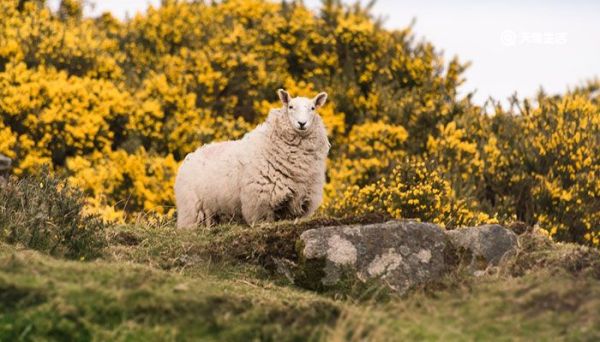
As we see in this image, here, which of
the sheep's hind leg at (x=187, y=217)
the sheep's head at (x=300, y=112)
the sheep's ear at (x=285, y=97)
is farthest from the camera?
the sheep's hind leg at (x=187, y=217)

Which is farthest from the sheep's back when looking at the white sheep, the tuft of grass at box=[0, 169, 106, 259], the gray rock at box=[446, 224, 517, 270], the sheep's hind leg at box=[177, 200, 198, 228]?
the gray rock at box=[446, 224, 517, 270]

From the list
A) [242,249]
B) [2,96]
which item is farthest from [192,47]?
[242,249]

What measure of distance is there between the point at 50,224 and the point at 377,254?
262 centimetres

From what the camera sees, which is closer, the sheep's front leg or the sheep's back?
the sheep's front leg

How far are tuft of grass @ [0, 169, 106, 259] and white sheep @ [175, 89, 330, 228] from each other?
67.4 inches

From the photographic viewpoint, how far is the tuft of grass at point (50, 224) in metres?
7.45

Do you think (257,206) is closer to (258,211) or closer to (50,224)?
(258,211)

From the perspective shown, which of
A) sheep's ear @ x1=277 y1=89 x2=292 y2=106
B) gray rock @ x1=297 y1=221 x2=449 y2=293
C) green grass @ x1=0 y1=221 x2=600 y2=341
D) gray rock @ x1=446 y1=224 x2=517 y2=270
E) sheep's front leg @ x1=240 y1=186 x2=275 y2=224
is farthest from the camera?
sheep's ear @ x1=277 y1=89 x2=292 y2=106

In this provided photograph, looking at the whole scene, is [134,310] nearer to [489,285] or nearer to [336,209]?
[489,285]

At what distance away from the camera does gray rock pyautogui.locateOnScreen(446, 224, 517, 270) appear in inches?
282

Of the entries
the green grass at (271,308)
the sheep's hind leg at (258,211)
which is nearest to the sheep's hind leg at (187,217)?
the sheep's hind leg at (258,211)

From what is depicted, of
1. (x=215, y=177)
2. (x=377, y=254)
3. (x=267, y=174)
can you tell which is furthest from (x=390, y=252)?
(x=215, y=177)

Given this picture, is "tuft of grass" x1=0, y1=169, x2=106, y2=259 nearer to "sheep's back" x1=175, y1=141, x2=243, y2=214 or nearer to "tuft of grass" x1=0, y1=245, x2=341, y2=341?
"tuft of grass" x1=0, y1=245, x2=341, y2=341

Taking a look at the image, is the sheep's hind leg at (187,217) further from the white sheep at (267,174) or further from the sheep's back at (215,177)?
the sheep's back at (215,177)
